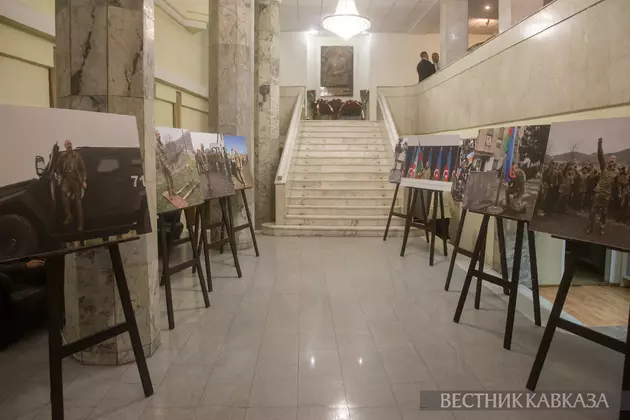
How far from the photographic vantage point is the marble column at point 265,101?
1113 centimetres

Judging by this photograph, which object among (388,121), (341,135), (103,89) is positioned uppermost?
(388,121)

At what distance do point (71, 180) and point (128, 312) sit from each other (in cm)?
87

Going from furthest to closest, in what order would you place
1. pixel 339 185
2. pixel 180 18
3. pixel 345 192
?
pixel 339 185, pixel 345 192, pixel 180 18

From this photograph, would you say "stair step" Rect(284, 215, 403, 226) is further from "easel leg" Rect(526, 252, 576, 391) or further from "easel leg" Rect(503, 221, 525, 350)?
"easel leg" Rect(526, 252, 576, 391)

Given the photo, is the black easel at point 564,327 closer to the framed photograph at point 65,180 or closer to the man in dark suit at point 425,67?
the framed photograph at point 65,180

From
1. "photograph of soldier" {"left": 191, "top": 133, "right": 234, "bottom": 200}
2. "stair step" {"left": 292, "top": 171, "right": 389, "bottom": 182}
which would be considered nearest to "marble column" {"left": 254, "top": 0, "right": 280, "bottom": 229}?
"stair step" {"left": 292, "top": 171, "right": 389, "bottom": 182}

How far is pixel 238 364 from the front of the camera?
3662mm

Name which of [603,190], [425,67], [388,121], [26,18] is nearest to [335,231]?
[388,121]

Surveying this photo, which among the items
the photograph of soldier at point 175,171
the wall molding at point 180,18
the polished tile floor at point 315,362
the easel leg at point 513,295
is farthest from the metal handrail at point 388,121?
the easel leg at point 513,295

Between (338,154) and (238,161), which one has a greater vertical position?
(338,154)

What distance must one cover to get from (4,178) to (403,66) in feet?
60.3

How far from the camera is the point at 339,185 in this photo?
1129 centimetres

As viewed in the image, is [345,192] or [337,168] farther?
[337,168]

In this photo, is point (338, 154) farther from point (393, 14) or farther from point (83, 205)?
point (83, 205)
